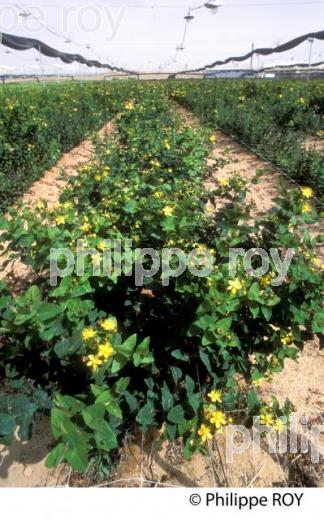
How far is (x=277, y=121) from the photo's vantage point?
31.6ft

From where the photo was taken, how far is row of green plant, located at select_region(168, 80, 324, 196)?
6.11 m

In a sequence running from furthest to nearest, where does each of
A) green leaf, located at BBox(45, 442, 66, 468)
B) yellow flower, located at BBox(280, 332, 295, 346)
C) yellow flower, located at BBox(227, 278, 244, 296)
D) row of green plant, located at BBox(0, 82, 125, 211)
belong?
1. row of green plant, located at BBox(0, 82, 125, 211)
2. yellow flower, located at BBox(280, 332, 295, 346)
3. yellow flower, located at BBox(227, 278, 244, 296)
4. green leaf, located at BBox(45, 442, 66, 468)

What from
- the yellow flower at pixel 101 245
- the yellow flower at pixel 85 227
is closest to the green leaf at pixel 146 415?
the yellow flower at pixel 101 245

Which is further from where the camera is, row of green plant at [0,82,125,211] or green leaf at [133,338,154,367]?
row of green plant at [0,82,125,211]

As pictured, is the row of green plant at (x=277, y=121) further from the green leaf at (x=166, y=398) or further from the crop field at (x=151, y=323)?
the green leaf at (x=166, y=398)

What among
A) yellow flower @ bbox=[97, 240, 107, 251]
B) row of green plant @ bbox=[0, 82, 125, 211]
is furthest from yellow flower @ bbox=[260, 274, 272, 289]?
row of green plant @ bbox=[0, 82, 125, 211]

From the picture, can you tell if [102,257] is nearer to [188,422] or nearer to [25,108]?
[188,422]

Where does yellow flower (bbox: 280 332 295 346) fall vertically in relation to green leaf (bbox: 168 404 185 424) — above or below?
above

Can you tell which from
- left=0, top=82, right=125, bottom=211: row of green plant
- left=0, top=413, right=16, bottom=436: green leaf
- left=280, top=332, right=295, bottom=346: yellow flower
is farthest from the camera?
left=0, top=82, right=125, bottom=211: row of green plant

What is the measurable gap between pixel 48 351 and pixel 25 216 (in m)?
0.72

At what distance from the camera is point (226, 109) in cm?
1079

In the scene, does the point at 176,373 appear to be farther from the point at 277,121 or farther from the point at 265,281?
the point at 277,121

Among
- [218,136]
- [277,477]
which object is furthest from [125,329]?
[218,136]

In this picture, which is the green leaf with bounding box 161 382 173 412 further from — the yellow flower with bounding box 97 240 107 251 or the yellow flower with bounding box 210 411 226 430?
the yellow flower with bounding box 97 240 107 251
